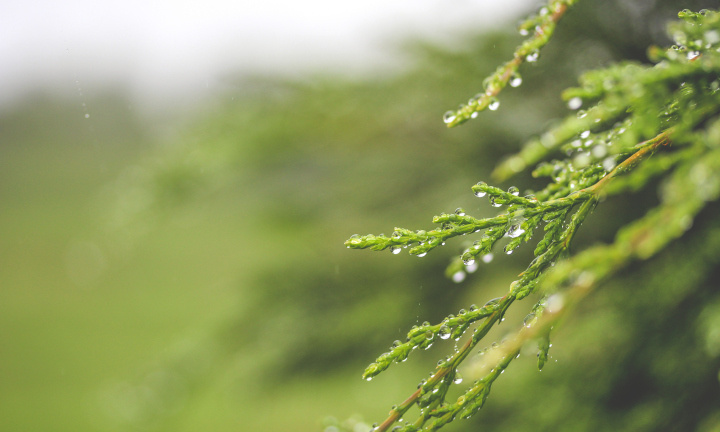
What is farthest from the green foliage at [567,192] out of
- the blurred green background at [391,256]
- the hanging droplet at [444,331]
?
the blurred green background at [391,256]

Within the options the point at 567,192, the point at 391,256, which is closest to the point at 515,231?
the point at 567,192

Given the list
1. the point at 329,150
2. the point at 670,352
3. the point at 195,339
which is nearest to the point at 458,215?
the point at 670,352

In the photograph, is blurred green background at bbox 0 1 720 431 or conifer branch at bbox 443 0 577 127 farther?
blurred green background at bbox 0 1 720 431

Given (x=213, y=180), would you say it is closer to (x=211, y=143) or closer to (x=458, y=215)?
(x=211, y=143)

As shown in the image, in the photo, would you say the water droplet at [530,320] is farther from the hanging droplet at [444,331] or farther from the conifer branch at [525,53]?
the conifer branch at [525,53]

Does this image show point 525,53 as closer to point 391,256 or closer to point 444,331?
point 444,331

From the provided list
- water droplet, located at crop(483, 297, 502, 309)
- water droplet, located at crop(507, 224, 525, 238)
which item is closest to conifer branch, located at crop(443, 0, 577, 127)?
water droplet, located at crop(507, 224, 525, 238)

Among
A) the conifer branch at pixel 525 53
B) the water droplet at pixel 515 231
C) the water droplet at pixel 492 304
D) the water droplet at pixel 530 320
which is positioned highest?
the conifer branch at pixel 525 53

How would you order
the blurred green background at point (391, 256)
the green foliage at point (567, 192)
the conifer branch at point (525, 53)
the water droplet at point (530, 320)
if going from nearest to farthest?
the green foliage at point (567, 192)
the water droplet at point (530, 320)
the conifer branch at point (525, 53)
the blurred green background at point (391, 256)

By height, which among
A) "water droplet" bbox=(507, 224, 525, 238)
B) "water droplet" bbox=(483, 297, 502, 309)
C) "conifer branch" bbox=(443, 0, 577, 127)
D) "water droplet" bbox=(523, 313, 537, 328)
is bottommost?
"water droplet" bbox=(523, 313, 537, 328)

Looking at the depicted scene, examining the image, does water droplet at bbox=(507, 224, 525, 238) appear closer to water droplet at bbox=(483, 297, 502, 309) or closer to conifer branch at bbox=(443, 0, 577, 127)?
water droplet at bbox=(483, 297, 502, 309)

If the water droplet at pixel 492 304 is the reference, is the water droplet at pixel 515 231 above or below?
above
